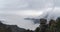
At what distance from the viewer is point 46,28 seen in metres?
82.2

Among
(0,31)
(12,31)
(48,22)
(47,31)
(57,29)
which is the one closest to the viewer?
(57,29)

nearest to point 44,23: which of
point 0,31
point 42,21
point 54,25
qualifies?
point 42,21

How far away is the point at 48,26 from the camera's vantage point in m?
83.5

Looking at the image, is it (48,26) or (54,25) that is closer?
(54,25)

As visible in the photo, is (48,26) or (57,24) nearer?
(57,24)

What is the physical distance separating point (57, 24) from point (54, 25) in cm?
107

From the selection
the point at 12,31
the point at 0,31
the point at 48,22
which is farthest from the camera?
the point at 12,31

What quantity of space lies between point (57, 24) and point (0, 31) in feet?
92.8

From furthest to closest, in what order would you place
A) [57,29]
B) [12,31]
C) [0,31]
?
[12,31]
[0,31]
[57,29]

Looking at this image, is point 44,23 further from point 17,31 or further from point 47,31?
point 17,31

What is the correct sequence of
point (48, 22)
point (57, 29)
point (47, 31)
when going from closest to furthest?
point (57, 29)
point (47, 31)
point (48, 22)

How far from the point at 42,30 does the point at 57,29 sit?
33.5 ft

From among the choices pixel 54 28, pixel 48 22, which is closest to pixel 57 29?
pixel 54 28

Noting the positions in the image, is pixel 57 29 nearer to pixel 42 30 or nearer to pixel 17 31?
pixel 42 30
